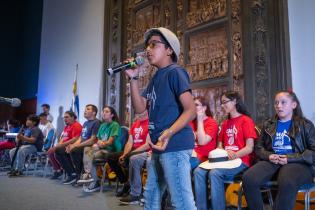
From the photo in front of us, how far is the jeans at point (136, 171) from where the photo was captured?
348cm

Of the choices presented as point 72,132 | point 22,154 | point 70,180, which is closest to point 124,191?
point 70,180

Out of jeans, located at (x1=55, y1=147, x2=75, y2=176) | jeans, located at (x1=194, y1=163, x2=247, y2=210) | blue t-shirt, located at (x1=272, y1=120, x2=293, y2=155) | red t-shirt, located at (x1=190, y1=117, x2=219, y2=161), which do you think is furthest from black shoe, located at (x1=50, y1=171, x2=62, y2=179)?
blue t-shirt, located at (x1=272, y1=120, x2=293, y2=155)

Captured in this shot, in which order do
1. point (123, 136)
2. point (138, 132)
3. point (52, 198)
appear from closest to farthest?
point (52, 198) < point (138, 132) < point (123, 136)

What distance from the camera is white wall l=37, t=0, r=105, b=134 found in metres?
6.58

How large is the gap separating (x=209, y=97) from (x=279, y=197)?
2163 millimetres

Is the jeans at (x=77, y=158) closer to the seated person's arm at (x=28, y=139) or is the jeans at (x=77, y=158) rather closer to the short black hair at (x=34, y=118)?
the seated person's arm at (x=28, y=139)

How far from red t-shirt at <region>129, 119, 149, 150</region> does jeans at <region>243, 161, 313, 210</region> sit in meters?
1.76

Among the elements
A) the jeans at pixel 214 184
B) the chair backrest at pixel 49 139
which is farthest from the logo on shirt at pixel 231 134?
the chair backrest at pixel 49 139

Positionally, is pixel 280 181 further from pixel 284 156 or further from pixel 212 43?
pixel 212 43

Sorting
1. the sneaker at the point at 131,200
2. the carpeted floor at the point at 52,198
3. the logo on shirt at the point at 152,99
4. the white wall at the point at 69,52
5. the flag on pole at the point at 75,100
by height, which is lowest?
the carpeted floor at the point at 52,198

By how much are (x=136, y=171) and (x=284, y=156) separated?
170 centimetres

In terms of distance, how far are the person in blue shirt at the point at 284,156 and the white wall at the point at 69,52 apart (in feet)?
14.1

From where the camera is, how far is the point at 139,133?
3.97 m

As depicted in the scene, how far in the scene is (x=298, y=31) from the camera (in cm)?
327
